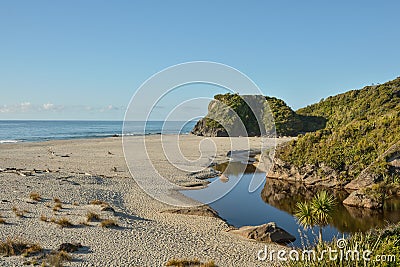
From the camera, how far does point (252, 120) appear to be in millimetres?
98562

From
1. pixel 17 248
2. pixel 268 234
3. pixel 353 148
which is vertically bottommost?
pixel 268 234

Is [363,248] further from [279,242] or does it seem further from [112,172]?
[112,172]

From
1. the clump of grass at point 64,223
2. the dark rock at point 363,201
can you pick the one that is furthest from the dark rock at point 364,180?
the clump of grass at point 64,223

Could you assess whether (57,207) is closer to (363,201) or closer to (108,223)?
(108,223)

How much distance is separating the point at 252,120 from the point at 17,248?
288ft

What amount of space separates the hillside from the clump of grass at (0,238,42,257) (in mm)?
78892

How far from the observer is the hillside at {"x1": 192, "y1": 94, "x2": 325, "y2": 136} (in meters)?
91.9

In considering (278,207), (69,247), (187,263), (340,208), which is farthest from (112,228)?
(340,208)

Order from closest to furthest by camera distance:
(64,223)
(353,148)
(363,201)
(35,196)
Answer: (64,223) < (35,196) < (363,201) < (353,148)

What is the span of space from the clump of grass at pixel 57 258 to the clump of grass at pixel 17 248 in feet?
3.04

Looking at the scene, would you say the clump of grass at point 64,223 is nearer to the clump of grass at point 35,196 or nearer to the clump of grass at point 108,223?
the clump of grass at point 108,223

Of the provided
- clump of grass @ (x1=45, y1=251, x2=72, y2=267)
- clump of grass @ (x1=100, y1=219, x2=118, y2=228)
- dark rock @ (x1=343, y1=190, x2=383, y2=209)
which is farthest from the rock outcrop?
clump of grass @ (x1=45, y1=251, x2=72, y2=267)

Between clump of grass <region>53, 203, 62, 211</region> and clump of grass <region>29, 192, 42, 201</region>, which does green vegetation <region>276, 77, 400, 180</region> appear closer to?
clump of grass <region>53, 203, 62, 211</region>

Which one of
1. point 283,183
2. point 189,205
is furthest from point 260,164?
point 189,205
